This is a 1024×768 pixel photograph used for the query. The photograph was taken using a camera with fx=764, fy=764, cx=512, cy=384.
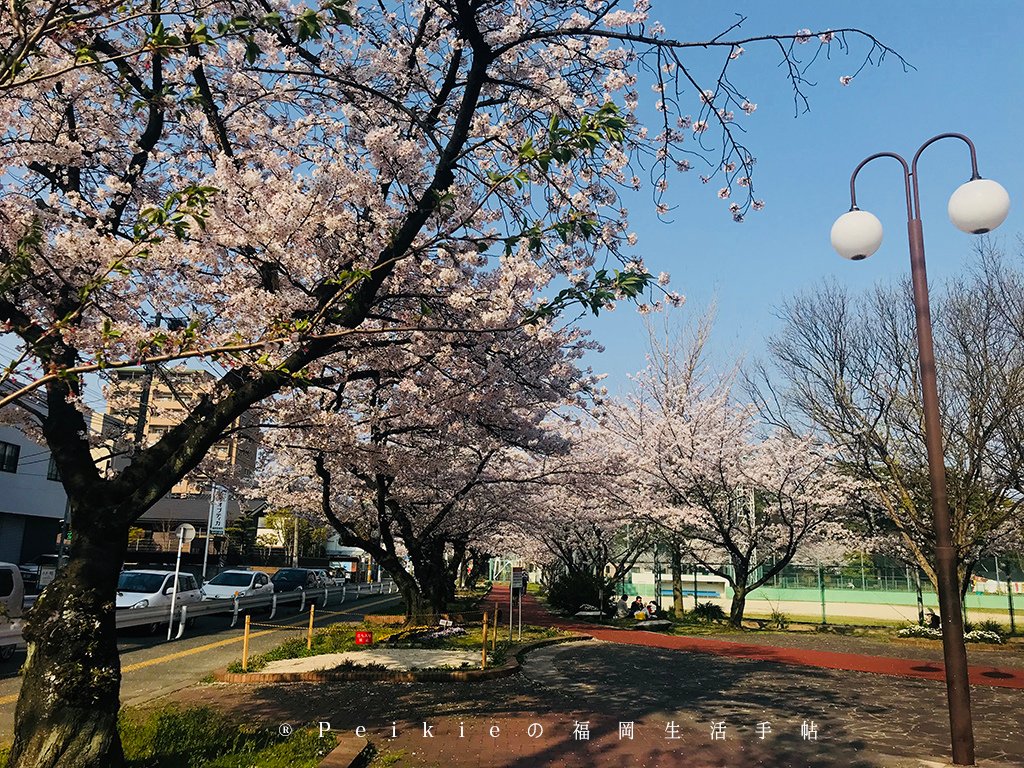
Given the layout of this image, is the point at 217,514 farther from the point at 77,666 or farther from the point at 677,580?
the point at 77,666

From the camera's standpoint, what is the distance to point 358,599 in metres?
38.3

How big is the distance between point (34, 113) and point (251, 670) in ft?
28.1

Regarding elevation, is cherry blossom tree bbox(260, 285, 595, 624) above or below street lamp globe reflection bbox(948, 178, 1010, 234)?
below

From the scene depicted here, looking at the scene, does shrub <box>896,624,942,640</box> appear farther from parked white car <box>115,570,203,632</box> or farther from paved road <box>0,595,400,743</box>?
parked white car <box>115,570,203,632</box>

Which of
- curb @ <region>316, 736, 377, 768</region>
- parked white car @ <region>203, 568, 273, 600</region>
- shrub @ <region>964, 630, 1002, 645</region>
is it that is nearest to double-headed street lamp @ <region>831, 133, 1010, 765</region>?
curb @ <region>316, 736, 377, 768</region>

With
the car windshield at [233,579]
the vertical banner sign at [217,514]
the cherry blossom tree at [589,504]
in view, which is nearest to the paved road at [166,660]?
the car windshield at [233,579]

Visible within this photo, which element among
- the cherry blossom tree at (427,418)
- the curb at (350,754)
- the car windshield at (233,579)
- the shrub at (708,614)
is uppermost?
the cherry blossom tree at (427,418)

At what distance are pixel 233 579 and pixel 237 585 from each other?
39cm

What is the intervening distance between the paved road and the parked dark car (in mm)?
8820

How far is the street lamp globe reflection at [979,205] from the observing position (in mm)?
6844

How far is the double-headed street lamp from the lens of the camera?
676 cm

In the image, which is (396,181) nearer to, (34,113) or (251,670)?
(34,113)

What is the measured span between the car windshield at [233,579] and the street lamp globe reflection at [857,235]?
940 inches

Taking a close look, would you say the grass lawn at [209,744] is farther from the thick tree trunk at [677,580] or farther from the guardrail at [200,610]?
the thick tree trunk at [677,580]
